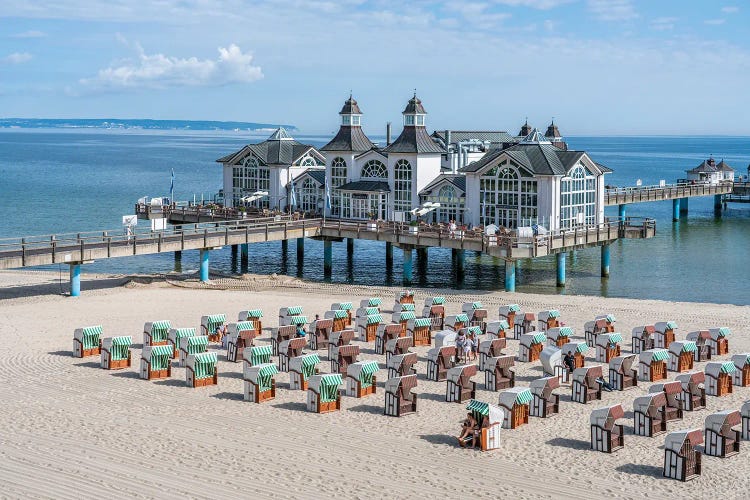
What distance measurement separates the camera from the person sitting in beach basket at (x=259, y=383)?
852 inches

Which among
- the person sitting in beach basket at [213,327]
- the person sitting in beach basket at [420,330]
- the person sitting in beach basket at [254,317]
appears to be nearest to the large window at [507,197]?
the person sitting in beach basket at [420,330]

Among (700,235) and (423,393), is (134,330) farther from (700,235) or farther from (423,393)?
(700,235)

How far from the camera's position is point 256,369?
21734 mm

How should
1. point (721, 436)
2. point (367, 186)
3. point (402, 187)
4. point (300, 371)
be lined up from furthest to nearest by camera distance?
1. point (367, 186)
2. point (402, 187)
3. point (300, 371)
4. point (721, 436)

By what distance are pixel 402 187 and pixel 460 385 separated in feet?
91.4

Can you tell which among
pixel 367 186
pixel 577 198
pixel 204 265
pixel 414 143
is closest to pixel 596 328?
pixel 577 198

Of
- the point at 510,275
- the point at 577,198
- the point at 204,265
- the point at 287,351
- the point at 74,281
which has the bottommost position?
the point at 287,351

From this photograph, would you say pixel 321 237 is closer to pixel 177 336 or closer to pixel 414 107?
pixel 414 107

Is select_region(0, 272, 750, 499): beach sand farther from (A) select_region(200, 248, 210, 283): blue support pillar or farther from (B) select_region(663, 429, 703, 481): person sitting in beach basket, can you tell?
(A) select_region(200, 248, 210, 283): blue support pillar

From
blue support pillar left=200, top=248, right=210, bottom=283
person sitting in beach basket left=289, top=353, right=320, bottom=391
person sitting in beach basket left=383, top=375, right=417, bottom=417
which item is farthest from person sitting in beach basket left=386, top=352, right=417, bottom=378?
blue support pillar left=200, top=248, right=210, bottom=283

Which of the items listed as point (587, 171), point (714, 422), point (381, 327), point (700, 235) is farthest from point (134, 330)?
point (700, 235)

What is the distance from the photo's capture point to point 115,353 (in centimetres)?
2459

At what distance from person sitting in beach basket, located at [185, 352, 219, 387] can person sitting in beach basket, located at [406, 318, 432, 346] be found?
6.53 meters

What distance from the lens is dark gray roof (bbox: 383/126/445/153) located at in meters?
48.4
